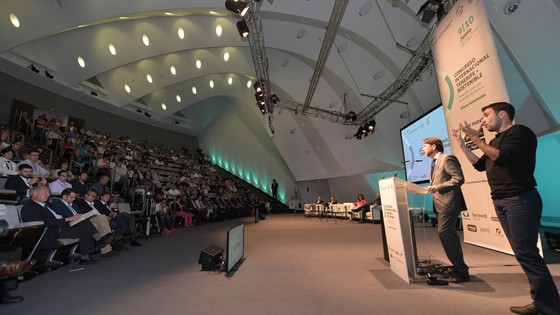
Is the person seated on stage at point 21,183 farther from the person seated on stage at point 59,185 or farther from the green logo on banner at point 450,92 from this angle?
the green logo on banner at point 450,92

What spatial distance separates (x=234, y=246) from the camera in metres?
3.36

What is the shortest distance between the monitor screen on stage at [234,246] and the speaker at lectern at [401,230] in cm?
196

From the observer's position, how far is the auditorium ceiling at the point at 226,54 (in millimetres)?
7953

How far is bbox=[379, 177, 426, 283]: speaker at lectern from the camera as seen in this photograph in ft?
8.86

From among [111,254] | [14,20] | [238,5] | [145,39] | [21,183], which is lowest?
[111,254]

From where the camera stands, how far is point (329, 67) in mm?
10086

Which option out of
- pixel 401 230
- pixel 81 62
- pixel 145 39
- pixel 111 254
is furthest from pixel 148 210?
pixel 81 62

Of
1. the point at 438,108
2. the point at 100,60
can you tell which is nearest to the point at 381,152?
the point at 438,108

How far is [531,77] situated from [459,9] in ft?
9.96

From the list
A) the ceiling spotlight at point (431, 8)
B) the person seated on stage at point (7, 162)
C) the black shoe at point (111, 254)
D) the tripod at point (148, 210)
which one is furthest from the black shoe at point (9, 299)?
the ceiling spotlight at point (431, 8)

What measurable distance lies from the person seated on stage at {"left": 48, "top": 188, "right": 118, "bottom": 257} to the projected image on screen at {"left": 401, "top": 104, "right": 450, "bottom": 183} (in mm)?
7297

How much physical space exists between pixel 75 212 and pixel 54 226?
0.98 metres

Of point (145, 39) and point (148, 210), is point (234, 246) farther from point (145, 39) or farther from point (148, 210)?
point (145, 39)

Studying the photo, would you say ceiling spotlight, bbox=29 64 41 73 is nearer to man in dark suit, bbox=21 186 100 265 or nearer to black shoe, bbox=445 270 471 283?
man in dark suit, bbox=21 186 100 265
